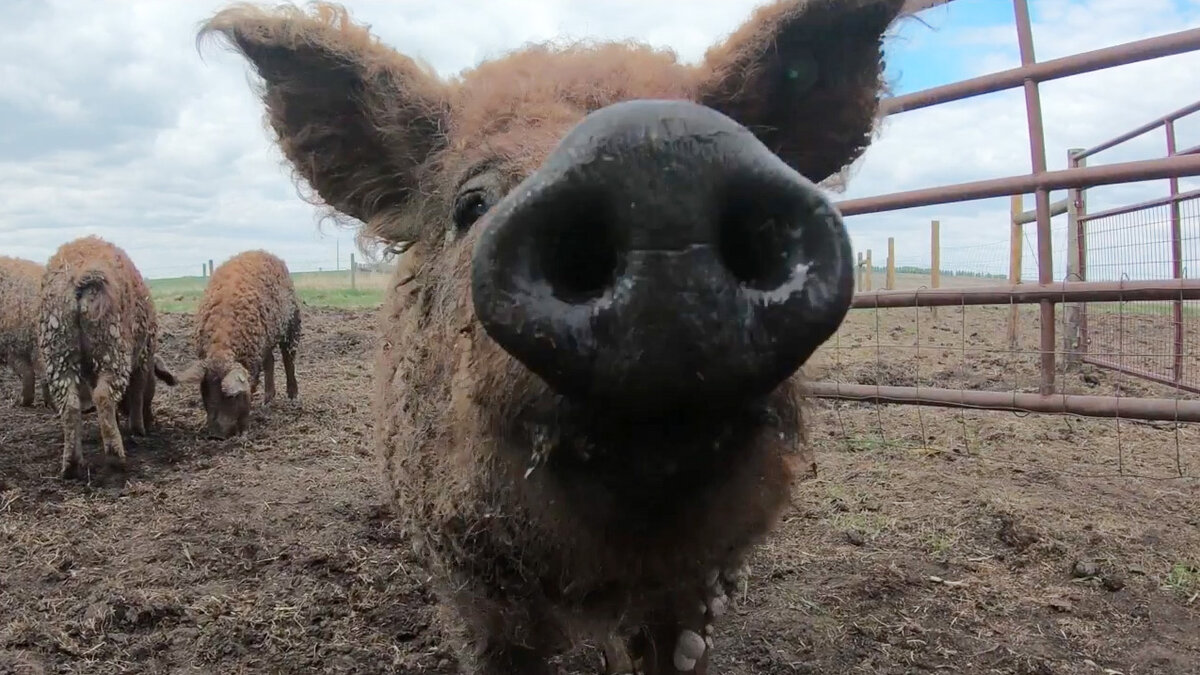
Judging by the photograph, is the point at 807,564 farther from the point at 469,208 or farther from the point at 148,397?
the point at 148,397

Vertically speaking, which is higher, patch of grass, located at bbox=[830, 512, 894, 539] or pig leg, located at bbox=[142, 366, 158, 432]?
pig leg, located at bbox=[142, 366, 158, 432]

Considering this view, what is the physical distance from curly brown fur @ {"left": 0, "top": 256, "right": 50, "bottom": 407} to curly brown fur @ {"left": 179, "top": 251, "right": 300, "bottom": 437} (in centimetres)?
156

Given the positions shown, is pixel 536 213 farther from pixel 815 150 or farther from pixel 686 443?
pixel 815 150

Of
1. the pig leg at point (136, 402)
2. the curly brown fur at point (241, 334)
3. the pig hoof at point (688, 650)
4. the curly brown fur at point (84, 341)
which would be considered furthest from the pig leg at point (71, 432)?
the pig hoof at point (688, 650)

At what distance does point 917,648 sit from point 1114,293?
2.68 metres

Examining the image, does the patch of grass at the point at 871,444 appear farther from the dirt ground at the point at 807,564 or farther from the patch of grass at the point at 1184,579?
the patch of grass at the point at 1184,579

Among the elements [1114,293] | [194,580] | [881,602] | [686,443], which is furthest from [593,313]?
[1114,293]

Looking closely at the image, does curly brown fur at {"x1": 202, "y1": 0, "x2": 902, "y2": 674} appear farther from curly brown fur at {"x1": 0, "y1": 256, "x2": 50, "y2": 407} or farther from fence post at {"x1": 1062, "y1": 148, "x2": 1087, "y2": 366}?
curly brown fur at {"x1": 0, "y1": 256, "x2": 50, "y2": 407}

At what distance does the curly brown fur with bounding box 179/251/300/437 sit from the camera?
8188 millimetres

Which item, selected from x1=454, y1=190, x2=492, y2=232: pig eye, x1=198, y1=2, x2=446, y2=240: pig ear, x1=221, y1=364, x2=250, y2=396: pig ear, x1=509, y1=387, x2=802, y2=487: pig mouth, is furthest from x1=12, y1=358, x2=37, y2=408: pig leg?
x1=509, y1=387, x2=802, y2=487: pig mouth

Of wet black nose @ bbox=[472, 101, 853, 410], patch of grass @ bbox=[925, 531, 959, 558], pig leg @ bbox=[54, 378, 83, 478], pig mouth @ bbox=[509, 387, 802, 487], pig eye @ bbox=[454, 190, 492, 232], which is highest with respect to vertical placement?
pig eye @ bbox=[454, 190, 492, 232]

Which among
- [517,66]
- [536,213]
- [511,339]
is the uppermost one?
[517,66]

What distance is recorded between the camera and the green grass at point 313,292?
22.5 m

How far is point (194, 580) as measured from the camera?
4.37m
